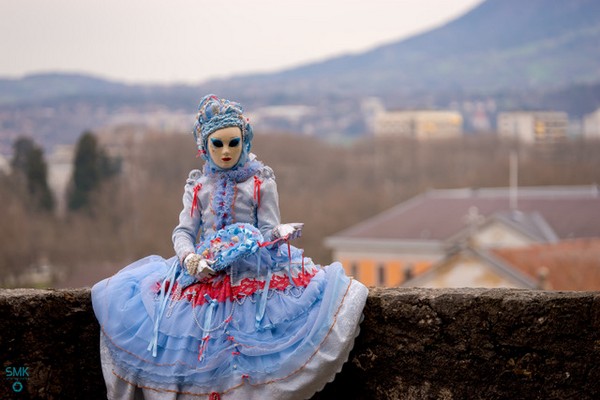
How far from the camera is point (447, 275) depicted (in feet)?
176

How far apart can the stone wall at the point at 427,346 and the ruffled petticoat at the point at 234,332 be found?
0.19 meters

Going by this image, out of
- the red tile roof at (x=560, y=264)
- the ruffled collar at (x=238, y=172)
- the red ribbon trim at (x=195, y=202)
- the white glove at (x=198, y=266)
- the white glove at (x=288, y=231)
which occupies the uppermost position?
the ruffled collar at (x=238, y=172)

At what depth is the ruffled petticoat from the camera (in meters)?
6.17

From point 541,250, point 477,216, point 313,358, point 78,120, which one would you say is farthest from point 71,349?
point 78,120

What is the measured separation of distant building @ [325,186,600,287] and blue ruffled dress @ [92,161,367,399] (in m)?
73.1

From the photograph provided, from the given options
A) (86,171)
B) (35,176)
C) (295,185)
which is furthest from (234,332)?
(295,185)

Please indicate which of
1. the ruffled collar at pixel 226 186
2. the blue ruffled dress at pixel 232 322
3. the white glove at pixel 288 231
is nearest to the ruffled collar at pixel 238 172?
the ruffled collar at pixel 226 186

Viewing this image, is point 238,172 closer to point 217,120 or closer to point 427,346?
point 217,120

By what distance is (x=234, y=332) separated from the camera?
623cm

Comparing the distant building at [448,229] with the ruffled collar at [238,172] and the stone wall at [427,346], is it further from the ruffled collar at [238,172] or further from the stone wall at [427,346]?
the stone wall at [427,346]

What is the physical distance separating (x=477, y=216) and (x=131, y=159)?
65398mm

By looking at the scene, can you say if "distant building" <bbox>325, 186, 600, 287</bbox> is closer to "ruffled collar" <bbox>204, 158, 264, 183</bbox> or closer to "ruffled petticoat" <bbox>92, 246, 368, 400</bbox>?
"ruffled collar" <bbox>204, 158, 264, 183</bbox>

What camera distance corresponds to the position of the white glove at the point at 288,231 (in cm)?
642

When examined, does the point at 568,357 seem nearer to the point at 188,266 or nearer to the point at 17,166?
the point at 188,266
